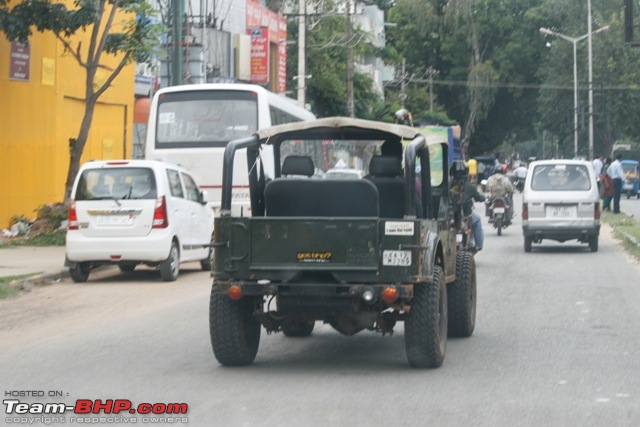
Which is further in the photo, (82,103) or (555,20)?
(555,20)

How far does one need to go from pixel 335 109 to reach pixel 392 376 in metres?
53.0

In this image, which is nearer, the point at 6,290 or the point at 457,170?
the point at 457,170

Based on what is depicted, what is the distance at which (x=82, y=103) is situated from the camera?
31.9m

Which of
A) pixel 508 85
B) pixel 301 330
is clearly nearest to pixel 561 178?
pixel 301 330

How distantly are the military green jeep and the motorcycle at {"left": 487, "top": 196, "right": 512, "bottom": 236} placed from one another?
722 inches

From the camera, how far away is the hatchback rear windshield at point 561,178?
24906 millimetres

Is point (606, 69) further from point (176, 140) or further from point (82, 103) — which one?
point (176, 140)

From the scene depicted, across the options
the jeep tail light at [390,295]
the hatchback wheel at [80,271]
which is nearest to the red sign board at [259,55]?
the hatchback wheel at [80,271]

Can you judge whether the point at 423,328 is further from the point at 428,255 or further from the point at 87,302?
the point at 87,302

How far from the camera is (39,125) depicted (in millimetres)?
28578

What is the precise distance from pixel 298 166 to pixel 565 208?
14837 millimetres

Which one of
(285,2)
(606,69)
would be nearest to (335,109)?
(285,2)

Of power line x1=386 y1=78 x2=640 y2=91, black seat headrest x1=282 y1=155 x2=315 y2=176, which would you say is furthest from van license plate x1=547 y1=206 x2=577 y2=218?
power line x1=386 y1=78 x2=640 y2=91

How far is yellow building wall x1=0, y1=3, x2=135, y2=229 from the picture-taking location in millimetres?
26922
